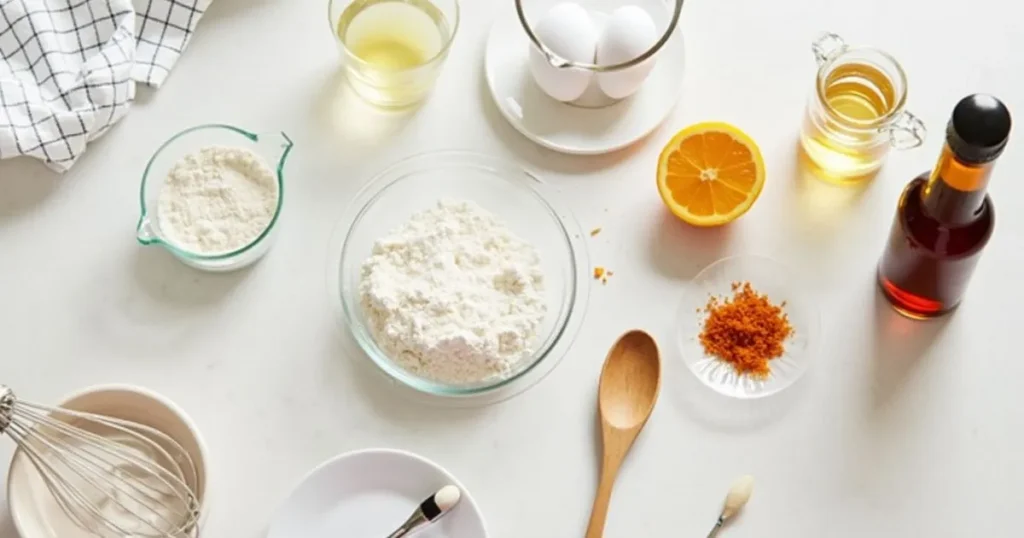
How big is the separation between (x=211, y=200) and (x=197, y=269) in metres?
0.08

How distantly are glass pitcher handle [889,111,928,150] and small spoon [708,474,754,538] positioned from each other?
0.40 m

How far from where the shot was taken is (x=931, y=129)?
4.32 feet

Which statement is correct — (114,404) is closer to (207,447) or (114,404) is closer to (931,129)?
(207,447)

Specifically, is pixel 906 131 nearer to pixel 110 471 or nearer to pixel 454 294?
pixel 454 294

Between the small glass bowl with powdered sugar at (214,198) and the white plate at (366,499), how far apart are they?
0.85 feet

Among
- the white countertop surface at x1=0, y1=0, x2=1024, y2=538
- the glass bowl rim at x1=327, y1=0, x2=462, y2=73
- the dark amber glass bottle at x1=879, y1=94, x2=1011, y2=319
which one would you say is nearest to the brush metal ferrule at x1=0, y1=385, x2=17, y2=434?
the white countertop surface at x1=0, y1=0, x2=1024, y2=538

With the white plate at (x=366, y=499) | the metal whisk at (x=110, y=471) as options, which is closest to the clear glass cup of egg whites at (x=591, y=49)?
the white plate at (x=366, y=499)

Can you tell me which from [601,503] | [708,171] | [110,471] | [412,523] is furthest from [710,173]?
[110,471]

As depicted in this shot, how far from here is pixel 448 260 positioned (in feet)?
4.01

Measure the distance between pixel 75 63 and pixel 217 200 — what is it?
259 mm

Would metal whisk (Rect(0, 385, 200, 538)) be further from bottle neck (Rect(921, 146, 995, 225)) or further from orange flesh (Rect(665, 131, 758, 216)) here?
bottle neck (Rect(921, 146, 995, 225))

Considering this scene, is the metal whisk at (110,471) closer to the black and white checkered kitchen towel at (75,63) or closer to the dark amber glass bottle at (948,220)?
the black and white checkered kitchen towel at (75,63)

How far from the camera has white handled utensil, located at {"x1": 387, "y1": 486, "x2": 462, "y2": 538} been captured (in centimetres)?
114

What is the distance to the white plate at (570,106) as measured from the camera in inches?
51.8
